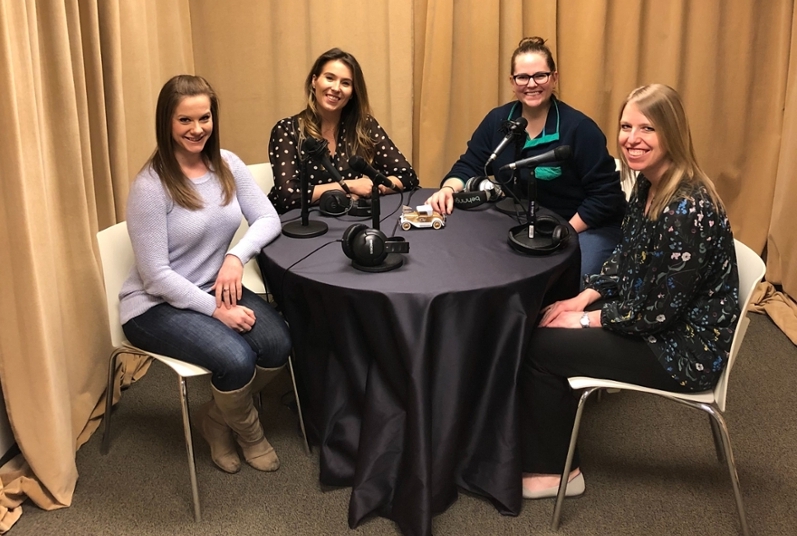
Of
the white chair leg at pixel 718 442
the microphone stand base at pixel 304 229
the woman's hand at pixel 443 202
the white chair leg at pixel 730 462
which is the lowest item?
the white chair leg at pixel 718 442

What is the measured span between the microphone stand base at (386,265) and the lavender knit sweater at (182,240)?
0.40 metres

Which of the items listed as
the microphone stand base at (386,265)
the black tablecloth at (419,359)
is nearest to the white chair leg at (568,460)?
the black tablecloth at (419,359)

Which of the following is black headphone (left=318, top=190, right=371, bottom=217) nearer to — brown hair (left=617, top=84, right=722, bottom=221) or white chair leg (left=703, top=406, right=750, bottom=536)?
brown hair (left=617, top=84, right=722, bottom=221)

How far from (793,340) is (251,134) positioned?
8.67 feet

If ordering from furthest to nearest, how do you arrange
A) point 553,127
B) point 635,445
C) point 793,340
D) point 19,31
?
1. point 793,340
2. point 553,127
3. point 635,445
4. point 19,31

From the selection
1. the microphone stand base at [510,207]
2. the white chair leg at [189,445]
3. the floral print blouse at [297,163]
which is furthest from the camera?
the floral print blouse at [297,163]

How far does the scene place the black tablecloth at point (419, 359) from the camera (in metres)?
1.74

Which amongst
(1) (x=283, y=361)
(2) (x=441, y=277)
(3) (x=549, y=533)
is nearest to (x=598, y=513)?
(3) (x=549, y=533)

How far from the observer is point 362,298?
1.73 meters

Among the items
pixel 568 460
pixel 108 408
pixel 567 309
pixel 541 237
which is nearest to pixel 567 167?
pixel 541 237

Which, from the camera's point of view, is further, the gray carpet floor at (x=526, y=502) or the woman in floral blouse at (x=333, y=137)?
the woman in floral blouse at (x=333, y=137)

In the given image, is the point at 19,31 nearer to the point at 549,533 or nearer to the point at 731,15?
the point at 549,533

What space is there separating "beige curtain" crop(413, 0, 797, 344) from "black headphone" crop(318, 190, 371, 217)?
3.76ft

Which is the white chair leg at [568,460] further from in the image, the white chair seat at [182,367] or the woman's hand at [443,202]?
the white chair seat at [182,367]
